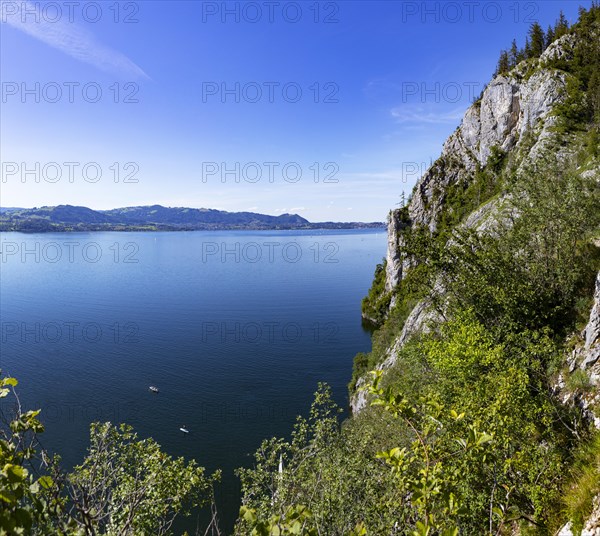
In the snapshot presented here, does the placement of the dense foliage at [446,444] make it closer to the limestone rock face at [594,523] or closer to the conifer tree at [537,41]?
the limestone rock face at [594,523]

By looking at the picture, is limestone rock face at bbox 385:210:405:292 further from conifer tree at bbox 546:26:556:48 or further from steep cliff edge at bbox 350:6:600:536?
conifer tree at bbox 546:26:556:48

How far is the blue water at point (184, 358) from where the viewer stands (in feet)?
175

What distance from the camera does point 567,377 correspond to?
56.4 ft

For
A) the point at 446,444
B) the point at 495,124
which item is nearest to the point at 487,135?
the point at 495,124

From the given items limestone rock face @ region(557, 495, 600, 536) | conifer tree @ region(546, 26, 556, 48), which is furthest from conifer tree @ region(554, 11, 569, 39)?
limestone rock face @ region(557, 495, 600, 536)

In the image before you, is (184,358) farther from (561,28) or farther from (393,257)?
(561,28)

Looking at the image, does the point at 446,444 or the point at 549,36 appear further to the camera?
the point at 549,36

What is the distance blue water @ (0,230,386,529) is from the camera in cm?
5328

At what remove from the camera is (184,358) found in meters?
77.7

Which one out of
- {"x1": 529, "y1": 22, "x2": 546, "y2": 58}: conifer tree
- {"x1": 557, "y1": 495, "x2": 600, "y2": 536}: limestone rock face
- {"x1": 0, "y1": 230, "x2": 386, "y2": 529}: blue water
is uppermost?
{"x1": 529, "y1": 22, "x2": 546, "y2": 58}: conifer tree

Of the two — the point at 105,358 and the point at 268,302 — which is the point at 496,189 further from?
the point at 105,358

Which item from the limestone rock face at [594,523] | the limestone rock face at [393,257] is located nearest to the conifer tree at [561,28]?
the limestone rock face at [393,257]

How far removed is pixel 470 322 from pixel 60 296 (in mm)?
141915

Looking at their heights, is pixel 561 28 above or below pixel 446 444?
above
